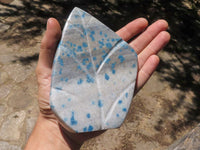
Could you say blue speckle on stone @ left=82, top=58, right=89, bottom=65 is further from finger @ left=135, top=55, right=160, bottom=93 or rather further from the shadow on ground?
the shadow on ground

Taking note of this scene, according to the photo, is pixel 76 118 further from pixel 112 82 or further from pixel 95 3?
pixel 95 3

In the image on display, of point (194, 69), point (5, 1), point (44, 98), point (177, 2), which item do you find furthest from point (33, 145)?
point (177, 2)

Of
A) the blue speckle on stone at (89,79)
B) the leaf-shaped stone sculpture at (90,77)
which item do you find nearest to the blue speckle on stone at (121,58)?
the leaf-shaped stone sculpture at (90,77)

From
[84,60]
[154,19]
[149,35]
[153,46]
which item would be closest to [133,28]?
[149,35]

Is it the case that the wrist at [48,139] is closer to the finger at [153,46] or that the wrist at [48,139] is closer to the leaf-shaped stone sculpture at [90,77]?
the leaf-shaped stone sculpture at [90,77]

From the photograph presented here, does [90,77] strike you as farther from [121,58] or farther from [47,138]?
[47,138]

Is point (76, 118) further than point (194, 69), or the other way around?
point (194, 69)
